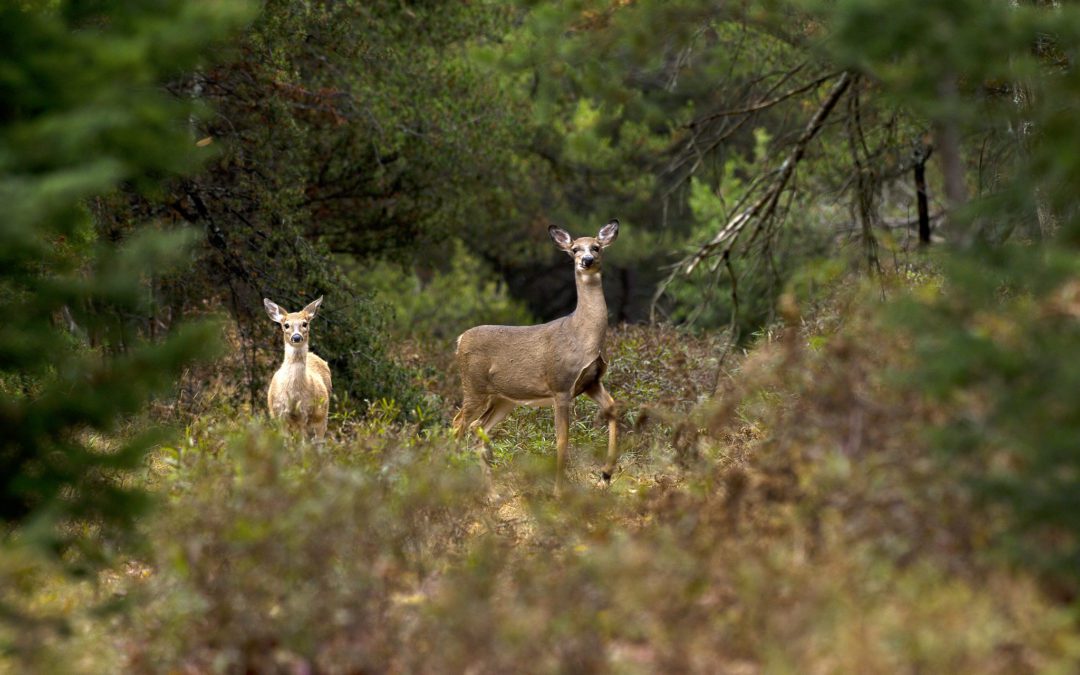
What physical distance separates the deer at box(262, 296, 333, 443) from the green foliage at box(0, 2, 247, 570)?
4268mm

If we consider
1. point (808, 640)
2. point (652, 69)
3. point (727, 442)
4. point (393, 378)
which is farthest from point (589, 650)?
point (652, 69)

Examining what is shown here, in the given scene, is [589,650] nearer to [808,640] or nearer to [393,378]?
[808,640]

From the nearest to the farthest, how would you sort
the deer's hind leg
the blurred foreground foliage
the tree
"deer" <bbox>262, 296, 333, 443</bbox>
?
the blurred foreground foliage < the deer's hind leg < "deer" <bbox>262, 296, 333, 443</bbox> < the tree

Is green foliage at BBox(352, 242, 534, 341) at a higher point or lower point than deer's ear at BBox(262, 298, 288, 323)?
lower

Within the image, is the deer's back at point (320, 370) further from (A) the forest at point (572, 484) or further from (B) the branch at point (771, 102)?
(B) the branch at point (771, 102)

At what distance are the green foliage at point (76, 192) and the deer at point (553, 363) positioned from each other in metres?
4.65

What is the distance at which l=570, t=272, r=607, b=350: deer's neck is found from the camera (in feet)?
37.7

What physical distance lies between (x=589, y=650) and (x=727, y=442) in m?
5.29

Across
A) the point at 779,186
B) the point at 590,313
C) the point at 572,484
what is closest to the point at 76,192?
the point at 572,484

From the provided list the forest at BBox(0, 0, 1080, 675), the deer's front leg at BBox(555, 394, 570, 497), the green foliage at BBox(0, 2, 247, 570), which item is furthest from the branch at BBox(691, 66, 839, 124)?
the green foliage at BBox(0, 2, 247, 570)

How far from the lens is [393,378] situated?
1373 cm

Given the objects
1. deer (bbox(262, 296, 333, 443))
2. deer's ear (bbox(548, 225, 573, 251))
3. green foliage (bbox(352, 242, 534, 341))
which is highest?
deer's ear (bbox(548, 225, 573, 251))

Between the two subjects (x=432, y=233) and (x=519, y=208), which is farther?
(x=519, y=208)

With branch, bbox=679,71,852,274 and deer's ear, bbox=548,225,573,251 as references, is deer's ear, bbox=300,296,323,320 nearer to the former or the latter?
deer's ear, bbox=548,225,573,251
